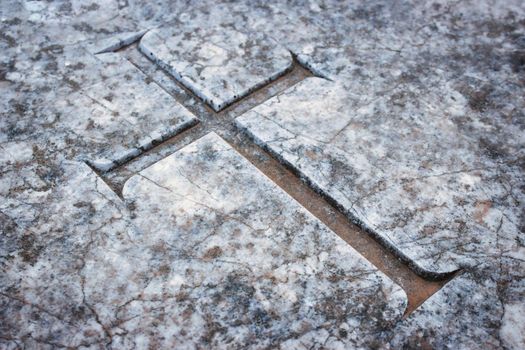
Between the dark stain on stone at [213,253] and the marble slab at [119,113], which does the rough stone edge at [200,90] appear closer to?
the marble slab at [119,113]

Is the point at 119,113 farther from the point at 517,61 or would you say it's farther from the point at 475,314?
the point at 517,61

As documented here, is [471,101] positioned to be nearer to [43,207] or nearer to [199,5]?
[199,5]

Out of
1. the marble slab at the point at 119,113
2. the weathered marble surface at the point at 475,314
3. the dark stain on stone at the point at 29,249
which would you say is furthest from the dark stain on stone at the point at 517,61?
the dark stain on stone at the point at 29,249

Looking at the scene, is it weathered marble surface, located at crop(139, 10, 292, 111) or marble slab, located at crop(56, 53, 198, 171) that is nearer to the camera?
marble slab, located at crop(56, 53, 198, 171)

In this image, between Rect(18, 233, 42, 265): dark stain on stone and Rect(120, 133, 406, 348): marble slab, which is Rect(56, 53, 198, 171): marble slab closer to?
Rect(120, 133, 406, 348): marble slab

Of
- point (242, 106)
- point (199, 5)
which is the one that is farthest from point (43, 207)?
point (199, 5)

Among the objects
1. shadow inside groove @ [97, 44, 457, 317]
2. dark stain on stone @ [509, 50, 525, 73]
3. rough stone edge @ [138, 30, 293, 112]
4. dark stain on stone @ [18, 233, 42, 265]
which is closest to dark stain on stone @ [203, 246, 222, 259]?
shadow inside groove @ [97, 44, 457, 317]
